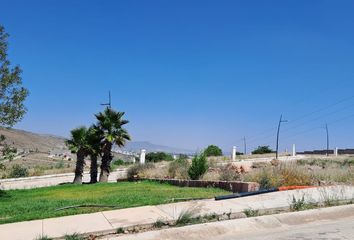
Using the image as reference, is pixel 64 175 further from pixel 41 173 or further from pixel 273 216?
pixel 273 216

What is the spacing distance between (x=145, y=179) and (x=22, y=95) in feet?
A: 23.4

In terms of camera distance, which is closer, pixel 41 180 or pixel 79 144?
pixel 79 144

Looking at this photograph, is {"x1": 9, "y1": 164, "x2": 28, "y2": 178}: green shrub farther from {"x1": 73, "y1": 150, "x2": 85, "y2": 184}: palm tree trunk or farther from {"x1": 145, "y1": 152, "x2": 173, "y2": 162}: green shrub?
{"x1": 145, "y1": 152, "x2": 173, "y2": 162}: green shrub

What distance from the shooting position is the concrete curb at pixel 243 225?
8641 mm

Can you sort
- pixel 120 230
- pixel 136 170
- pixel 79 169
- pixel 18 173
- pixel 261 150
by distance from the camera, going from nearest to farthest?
1. pixel 120 230
2. pixel 136 170
3. pixel 79 169
4. pixel 18 173
5. pixel 261 150

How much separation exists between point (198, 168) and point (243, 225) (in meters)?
10.5

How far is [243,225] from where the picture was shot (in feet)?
30.1

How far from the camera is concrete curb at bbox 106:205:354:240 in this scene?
8.64 metres

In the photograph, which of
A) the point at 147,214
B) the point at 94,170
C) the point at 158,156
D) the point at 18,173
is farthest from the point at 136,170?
the point at 158,156

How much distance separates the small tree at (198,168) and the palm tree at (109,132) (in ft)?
37.6

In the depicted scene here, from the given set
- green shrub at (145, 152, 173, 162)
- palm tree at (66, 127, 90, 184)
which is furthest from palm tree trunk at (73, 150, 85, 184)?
green shrub at (145, 152, 173, 162)

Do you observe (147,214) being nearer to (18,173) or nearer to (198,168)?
(198,168)

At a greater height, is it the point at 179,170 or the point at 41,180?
the point at 179,170

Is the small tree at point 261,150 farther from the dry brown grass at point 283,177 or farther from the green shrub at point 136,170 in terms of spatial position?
the dry brown grass at point 283,177
